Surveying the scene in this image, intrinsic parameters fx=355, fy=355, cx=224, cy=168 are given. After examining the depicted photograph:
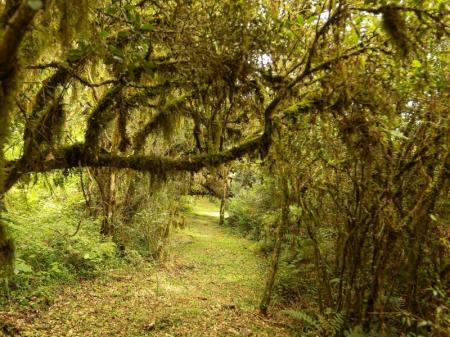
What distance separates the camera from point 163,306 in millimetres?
7867

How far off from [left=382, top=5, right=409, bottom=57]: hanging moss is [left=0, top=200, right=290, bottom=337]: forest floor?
566 centimetres

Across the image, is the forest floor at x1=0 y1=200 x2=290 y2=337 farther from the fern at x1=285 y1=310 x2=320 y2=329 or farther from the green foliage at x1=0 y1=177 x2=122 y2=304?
the fern at x1=285 y1=310 x2=320 y2=329

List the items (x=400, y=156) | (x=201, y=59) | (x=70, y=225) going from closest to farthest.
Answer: (x=201, y=59), (x=400, y=156), (x=70, y=225)

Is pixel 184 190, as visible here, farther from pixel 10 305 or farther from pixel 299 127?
pixel 299 127

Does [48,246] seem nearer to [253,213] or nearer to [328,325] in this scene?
[328,325]

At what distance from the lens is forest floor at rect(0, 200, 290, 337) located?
20.9ft

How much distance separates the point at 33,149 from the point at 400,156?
464 cm

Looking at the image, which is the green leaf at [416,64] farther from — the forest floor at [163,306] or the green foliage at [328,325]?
the forest floor at [163,306]

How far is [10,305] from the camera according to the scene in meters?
6.17

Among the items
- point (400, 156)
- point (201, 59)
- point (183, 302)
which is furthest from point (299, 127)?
point (183, 302)

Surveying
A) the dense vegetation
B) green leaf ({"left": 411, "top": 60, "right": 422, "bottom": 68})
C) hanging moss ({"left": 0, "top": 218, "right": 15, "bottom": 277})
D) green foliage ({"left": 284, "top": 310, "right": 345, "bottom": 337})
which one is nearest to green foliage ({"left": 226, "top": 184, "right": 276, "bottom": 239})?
green foliage ({"left": 284, "top": 310, "right": 345, "bottom": 337})

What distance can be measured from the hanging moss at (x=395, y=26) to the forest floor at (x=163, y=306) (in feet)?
18.6

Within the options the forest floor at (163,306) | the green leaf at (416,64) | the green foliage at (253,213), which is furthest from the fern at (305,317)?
the green foliage at (253,213)

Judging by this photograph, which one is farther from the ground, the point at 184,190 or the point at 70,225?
the point at 184,190
